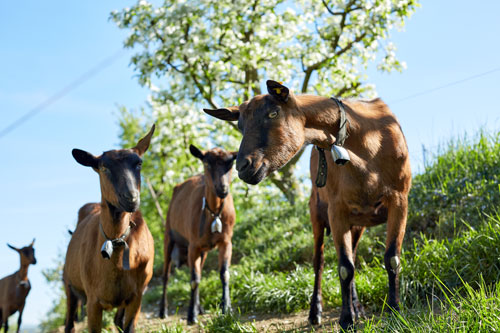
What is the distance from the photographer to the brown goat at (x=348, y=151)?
3.77 metres

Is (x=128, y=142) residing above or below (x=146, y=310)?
above

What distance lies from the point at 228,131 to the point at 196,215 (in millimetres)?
7196

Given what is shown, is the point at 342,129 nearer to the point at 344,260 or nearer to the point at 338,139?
the point at 338,139

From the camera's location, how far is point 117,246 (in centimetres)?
500

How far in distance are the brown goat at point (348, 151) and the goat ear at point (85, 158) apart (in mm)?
1570

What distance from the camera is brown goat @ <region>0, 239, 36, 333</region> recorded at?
12281mm

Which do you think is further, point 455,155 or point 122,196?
point 455,155

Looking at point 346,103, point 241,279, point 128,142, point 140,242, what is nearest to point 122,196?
point 140,242

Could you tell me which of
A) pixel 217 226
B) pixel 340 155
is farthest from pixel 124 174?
pixel 217 226

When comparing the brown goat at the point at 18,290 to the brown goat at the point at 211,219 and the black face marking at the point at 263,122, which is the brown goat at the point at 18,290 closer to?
the brown goat at the point at 211,219

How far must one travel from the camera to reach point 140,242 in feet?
17.2

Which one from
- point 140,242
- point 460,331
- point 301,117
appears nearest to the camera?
point 460,331

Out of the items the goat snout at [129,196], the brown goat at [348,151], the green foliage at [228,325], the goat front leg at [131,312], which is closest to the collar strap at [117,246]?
the goat front leg at [131,312]

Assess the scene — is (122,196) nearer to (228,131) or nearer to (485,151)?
(485,151)
